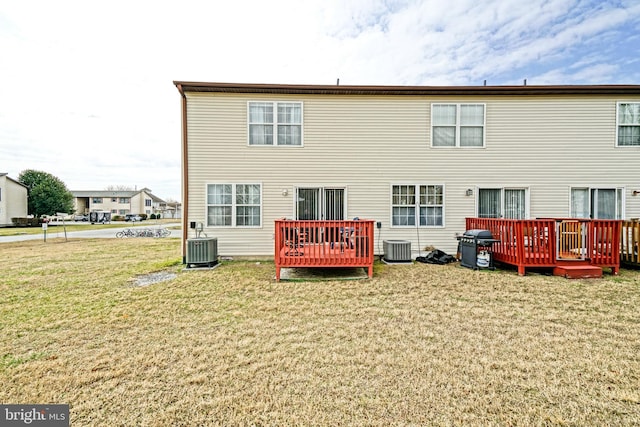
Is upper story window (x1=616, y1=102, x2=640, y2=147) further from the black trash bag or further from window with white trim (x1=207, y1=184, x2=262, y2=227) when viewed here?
window with white trim (x1=207, y1=184, x2=262, y2=227)

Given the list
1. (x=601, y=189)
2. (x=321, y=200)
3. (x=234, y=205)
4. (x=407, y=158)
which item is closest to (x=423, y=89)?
(x=407, y=158)

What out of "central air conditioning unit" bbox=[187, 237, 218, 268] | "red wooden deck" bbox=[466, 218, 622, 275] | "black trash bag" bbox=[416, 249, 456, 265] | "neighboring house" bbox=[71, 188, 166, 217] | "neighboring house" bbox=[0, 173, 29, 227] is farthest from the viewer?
"neighboring house" bbox=[71, 188, 166, 217]

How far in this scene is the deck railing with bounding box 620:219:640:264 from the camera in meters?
7.44

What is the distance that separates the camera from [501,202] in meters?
9.12

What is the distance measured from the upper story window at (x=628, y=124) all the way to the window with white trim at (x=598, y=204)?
161 cm

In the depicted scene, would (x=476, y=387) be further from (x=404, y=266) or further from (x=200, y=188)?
(x=200, y=188)

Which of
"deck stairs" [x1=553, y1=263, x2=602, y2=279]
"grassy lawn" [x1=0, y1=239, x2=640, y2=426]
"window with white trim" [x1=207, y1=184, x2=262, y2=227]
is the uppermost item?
"window with white trim" [x1=207, y1=184, x2=262, y2=227]

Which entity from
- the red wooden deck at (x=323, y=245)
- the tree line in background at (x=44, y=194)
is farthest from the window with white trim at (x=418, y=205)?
the tree line in background at (x=44, y=194)

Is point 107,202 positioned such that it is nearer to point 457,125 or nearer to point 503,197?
point 457,125

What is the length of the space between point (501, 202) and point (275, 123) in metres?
7.83

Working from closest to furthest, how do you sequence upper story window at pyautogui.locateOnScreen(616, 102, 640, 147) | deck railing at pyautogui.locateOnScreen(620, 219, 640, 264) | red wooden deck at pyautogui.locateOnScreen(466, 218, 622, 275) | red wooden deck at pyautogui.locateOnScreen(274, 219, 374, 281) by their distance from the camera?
red wooden deck at pyautogui.locateOnScreen(274, 219, 374, 281) < red wooden deck at pyautogui.locateOnScreen(466, 218, 622, 275) < deck railing at pyautogui.locateOnScreen(620, 219, 640, 264) < upper story window at pyautogui.locateOnScreen(616, 102, 640, 147)

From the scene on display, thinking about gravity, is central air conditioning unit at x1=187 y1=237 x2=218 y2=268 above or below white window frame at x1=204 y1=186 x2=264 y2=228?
below

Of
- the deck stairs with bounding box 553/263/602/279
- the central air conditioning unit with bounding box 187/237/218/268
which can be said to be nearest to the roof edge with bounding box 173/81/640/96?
the central air conditioning unit with bounding box 187/237/218/268

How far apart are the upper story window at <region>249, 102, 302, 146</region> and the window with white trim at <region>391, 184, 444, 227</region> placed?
147 inches
